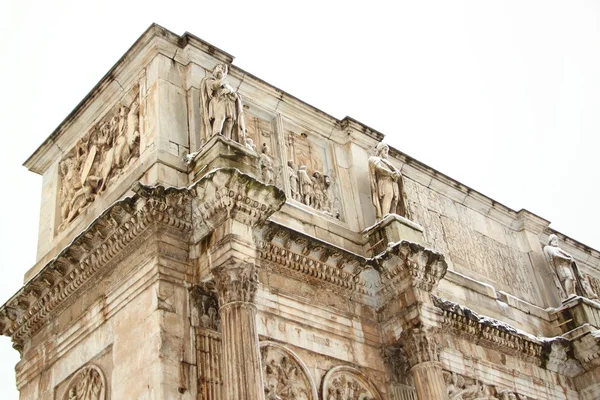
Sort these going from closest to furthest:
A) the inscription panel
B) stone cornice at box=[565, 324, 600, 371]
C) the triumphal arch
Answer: the triumphal arch < stone cornice at box=[565, 324, 600, 371] < the inscription panel

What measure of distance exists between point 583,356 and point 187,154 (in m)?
9.20

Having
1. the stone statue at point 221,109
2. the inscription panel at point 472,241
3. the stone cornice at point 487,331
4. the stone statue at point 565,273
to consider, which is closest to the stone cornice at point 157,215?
the stone statue at point 221,109

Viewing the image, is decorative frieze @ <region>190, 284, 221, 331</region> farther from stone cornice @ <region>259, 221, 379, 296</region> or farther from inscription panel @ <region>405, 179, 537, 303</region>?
inscription panel @ <region>405, 179, 537, 303</region>

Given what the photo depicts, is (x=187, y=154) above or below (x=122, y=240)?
above

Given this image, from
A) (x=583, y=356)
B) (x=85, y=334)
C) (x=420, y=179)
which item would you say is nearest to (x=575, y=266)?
(x=583, y=356)

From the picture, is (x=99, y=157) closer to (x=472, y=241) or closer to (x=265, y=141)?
(x=265, y=141)

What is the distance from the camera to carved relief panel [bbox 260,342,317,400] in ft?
38.3

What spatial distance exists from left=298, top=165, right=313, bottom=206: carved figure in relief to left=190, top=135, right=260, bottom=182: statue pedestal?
90.5 inches

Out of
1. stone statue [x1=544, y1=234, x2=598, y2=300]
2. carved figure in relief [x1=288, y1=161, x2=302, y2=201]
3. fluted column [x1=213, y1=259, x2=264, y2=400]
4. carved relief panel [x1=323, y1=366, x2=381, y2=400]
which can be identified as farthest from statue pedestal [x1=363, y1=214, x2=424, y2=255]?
stone statue [x1=544, y1=234, x2=598, y2=300]

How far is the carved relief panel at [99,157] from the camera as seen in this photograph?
539 inches

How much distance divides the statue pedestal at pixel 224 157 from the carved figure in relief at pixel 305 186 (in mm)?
2299

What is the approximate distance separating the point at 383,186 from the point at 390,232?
114cm

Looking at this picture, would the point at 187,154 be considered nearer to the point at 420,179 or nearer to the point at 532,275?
the point at 420,179

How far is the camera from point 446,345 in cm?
1470
